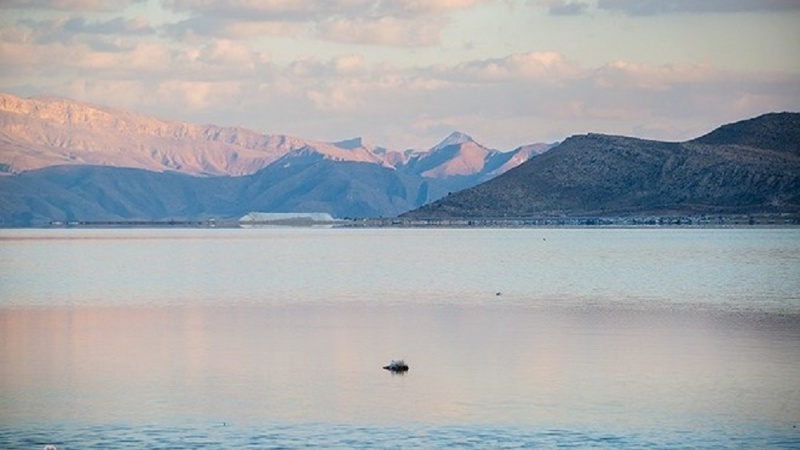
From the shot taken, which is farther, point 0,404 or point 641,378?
point 641,378

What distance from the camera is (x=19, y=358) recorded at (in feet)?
149

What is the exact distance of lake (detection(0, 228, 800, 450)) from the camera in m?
31.7

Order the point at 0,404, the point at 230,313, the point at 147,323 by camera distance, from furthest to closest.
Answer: the point at 230,313, the point at 147,323, the point at 0,404

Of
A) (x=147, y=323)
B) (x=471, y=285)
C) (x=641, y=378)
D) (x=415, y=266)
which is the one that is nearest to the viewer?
(x=641, y=378)

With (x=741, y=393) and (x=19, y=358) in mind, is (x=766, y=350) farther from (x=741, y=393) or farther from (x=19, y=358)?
(x=19, y=358)

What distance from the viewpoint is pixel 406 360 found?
4403 centimetres

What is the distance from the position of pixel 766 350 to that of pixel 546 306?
2103 cm

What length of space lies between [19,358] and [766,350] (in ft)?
82.5

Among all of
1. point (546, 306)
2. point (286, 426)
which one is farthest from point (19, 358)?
point (546, 306)

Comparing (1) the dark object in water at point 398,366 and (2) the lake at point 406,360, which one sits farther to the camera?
(1) the dark object in water at point 398,366

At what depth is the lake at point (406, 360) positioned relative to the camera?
1247 inches

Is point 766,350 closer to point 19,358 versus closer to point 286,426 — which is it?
point 286,426

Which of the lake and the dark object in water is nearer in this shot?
the lake

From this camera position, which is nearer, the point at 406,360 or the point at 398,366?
the point at 398,366
